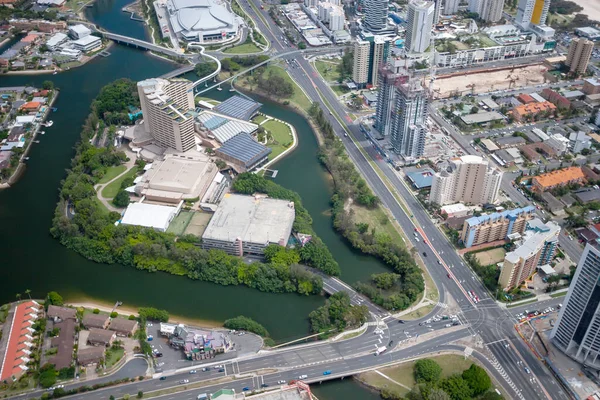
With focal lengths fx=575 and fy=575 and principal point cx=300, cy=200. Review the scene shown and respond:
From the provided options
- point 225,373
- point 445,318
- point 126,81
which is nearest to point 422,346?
point 445,318

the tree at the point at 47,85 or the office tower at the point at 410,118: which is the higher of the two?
the office tower at the point at 410,118

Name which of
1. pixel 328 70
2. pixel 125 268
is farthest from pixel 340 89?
pixel 125 268

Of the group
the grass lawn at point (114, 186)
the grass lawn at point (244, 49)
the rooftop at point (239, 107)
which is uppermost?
the rooftop at point (239, 107)

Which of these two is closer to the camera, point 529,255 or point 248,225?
point 529,255

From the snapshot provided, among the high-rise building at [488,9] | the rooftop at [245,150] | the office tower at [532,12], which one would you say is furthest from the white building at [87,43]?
the office tower at [532,12]

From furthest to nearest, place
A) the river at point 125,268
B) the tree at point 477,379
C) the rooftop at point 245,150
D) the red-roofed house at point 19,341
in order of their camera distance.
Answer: the rooftop at point 245,150
the river at point 125,268
the red-roofed house at point 19,341
the tree at point 477,379

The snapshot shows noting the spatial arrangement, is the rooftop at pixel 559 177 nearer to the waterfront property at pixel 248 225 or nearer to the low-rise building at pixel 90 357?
the waterfront property at pixel 248 225

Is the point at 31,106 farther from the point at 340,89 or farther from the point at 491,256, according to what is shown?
the point at 491,256
